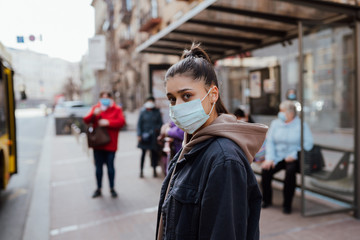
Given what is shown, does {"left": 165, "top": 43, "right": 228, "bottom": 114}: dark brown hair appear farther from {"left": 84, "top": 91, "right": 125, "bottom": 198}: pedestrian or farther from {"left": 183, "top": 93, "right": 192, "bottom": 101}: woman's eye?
{"left": 84, "top": 91, "right": 125, "bottom": 198}: pedestrian

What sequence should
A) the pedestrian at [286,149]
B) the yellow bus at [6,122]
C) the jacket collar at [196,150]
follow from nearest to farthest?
the jacket collar at [196,150]
the pedestrian at [286,149]
the yellow bus at [6,122]

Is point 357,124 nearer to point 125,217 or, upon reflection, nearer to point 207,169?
point 125,217

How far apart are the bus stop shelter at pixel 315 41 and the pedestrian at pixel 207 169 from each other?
9.84 ft

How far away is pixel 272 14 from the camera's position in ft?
16.1

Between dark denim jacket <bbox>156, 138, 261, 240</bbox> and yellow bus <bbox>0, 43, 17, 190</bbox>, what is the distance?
5234mm

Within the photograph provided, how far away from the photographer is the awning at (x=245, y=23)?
4.40 metres

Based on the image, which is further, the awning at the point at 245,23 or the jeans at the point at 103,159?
the jeans at the point at 103,159

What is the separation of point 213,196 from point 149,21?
2324cm

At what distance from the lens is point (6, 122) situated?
21.2 feet

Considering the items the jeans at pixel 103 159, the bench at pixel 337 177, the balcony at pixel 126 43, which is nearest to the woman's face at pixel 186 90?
the bench at pixel 337 177

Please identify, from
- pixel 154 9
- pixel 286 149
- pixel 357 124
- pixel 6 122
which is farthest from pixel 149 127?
pixel 154 9

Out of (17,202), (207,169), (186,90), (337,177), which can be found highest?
(186,90)

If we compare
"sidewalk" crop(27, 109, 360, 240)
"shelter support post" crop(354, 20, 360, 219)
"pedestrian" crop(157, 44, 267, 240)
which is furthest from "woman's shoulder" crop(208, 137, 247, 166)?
"shelter support post" crop(354, 20, 360, 219)

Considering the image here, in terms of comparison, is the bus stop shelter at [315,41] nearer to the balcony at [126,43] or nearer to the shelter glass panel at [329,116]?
the shelter glass panel at [329,116]
